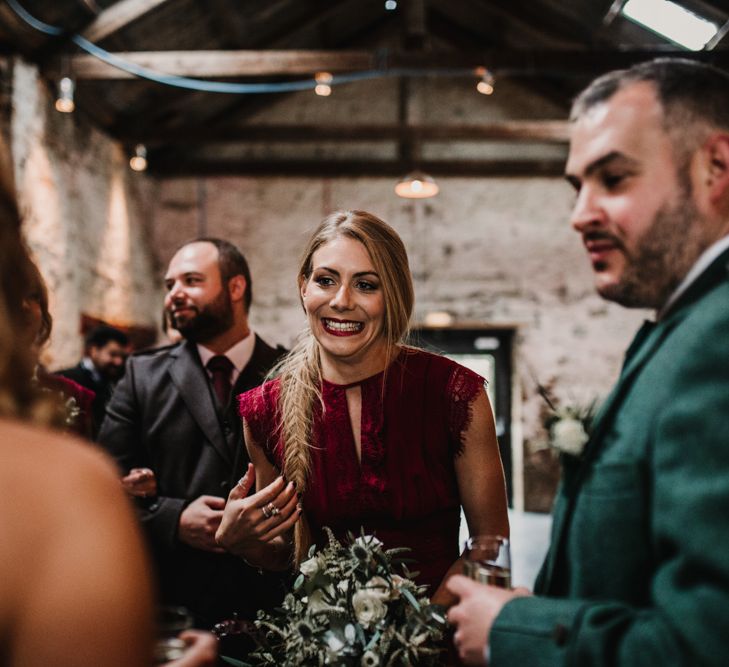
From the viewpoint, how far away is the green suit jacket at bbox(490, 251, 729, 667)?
2.48ft

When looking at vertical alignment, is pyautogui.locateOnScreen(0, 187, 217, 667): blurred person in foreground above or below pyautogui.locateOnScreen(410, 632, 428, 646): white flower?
above

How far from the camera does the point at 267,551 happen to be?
1.81 m

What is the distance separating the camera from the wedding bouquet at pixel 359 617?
48.5 inches

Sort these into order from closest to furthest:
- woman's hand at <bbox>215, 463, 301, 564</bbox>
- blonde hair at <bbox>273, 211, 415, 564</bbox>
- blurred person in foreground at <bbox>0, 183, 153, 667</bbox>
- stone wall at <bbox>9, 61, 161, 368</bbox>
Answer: blurred person in foreground at <bbox>0, 183, 153, 667</bbox> < woman's hand at <bbox>215, 463, 301, 564</bbox> < blonde hair at <bbox>273, 211, 415, 564</bbox> < stone wall at <bbox>9, 61, 161, 368</bbox>

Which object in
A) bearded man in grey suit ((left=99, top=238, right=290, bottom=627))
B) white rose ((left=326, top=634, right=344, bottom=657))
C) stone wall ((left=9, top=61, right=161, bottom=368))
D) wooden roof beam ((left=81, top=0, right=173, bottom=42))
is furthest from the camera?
wooden roof beam ((left=81, top=0, right=173, bottom=42))

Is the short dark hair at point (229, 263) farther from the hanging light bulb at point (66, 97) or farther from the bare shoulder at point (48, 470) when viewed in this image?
the hanging light bulb at point (66, 97)

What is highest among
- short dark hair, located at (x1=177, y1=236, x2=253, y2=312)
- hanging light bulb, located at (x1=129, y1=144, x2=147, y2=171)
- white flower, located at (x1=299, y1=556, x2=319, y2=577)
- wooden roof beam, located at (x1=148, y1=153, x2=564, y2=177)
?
wooden roof beam, located at (x1=148, y1=153, x2=564, y2=177)

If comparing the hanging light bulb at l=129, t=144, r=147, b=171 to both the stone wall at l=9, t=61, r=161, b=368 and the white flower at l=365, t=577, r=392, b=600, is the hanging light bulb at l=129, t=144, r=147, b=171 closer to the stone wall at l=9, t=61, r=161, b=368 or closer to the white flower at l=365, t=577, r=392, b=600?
the stone wall at l=9, t=61, r=161, b=368

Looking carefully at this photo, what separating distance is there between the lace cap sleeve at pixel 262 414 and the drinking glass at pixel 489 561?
943 mm

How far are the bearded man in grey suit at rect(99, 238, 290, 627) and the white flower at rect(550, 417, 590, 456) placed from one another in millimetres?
1477

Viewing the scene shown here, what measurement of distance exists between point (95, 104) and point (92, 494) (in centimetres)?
732

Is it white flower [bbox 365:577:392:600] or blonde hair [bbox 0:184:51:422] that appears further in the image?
white flower [bbox 365:577:392:600]

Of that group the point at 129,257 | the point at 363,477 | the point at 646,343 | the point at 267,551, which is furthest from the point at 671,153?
the point at 129,257

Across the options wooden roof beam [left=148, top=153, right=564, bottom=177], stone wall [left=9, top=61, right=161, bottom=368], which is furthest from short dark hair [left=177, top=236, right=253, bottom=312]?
wooden roof beam [left=148, top=153, right=564, bottom=177]
